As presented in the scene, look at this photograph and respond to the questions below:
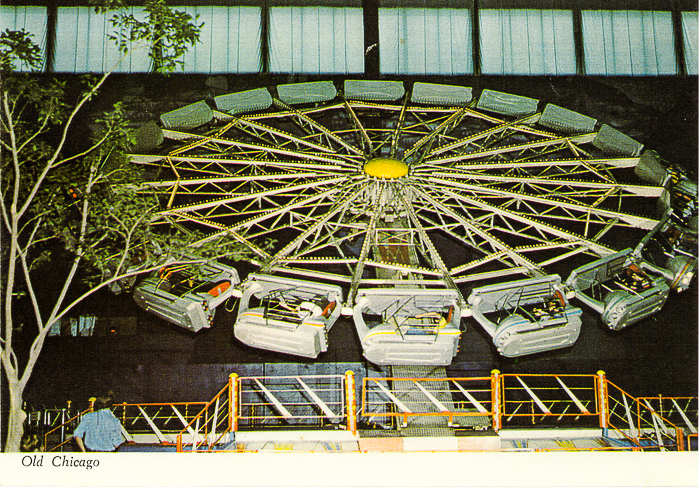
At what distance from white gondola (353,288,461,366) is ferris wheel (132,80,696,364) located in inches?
0.8

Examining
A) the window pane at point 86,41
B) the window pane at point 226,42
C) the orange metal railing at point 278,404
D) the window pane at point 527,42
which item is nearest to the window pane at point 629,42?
the window pane at point 527,42

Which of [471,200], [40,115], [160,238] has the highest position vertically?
[40,115]

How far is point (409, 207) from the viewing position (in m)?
7.48

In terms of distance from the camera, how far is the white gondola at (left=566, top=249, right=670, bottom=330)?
7449 millimetres

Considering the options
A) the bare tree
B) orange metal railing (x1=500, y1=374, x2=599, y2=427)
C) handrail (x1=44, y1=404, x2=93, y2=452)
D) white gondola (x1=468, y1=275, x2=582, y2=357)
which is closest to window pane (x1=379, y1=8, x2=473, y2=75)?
the bare tree

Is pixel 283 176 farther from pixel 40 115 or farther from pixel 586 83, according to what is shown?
pixel 586 83

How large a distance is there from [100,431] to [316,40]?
A: 6.83 meters

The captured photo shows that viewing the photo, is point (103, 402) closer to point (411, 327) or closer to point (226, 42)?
point (411, 327)

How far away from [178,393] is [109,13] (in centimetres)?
615

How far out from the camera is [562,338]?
7.13 meters

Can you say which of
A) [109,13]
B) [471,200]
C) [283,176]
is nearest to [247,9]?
[109,13]

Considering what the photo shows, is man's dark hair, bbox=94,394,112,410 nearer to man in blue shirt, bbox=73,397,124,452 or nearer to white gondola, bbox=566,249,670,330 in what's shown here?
man in blue shirt, bbox=73,397,124,452
